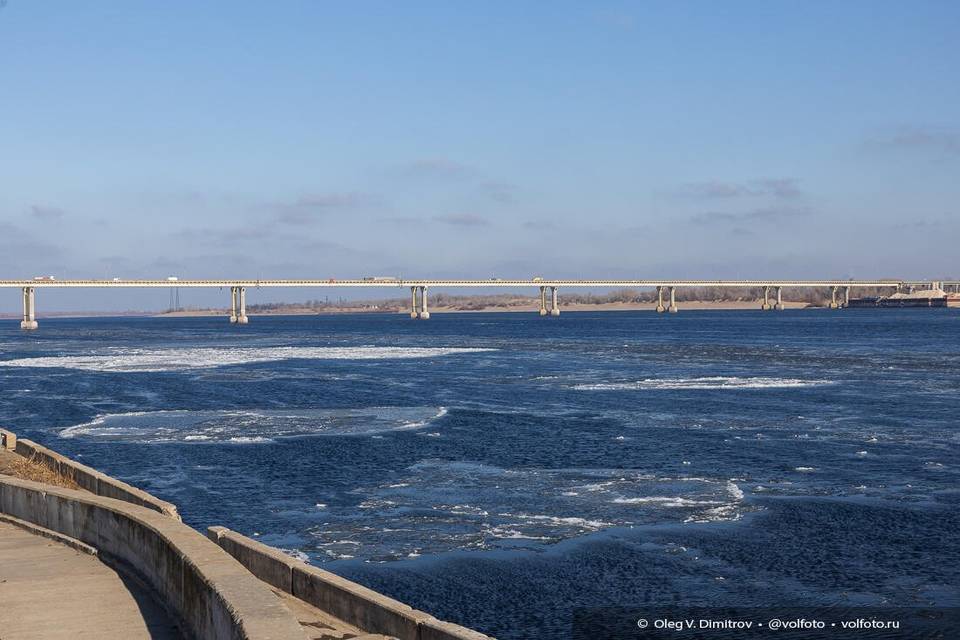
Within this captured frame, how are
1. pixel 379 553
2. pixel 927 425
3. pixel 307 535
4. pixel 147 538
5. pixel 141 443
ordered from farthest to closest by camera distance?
1. pixel 927 425
2. pixel 141 443
3. pixel 307 535
4. pixel 379 553
5. pixel 147 538

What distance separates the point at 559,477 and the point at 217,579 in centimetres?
1968

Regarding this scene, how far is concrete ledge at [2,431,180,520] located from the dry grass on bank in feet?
0.18

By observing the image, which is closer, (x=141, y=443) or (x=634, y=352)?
(x=141, y=443)

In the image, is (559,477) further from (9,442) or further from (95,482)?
(9,442)

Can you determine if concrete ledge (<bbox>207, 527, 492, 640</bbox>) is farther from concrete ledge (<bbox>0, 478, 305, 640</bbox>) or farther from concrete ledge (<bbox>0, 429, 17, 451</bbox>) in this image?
concrete ledge (<bbox>0, 429, 17, 451</bbox>)

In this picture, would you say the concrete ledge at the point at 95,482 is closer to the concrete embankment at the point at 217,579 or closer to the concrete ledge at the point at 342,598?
the concrete embankment at the point at 217,579

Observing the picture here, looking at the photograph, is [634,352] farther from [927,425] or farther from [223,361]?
[927,425]

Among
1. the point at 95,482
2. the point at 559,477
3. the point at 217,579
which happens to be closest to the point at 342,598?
the point at 217,579

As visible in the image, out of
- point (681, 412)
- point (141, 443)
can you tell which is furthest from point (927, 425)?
point (141, 443)

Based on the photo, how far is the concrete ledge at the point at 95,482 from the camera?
53.5ft

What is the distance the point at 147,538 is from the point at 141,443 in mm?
25431

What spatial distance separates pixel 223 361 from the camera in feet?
292

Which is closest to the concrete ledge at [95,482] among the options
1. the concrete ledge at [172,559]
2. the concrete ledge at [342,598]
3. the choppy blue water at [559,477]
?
the concrete ledge at [172,559]

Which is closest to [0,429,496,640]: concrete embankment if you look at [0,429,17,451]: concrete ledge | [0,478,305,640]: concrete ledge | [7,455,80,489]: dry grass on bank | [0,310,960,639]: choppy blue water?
[0,478,305,640]: concrete ledge
